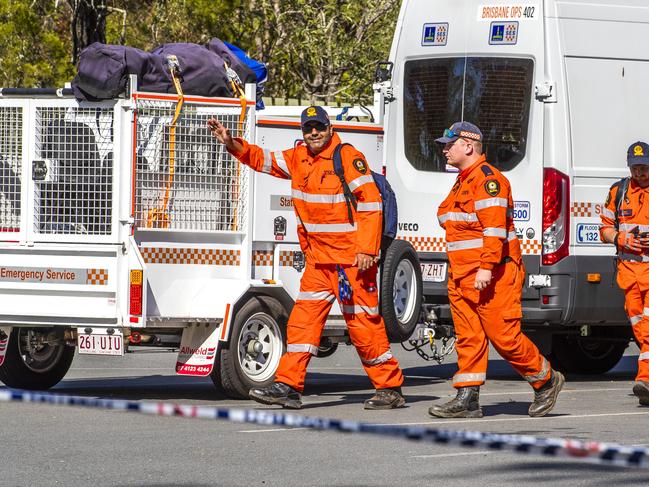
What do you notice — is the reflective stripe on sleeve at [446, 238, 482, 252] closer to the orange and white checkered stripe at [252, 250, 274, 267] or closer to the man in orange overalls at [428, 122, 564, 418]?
the man in orange overalls at [428, 122, 564, 418]

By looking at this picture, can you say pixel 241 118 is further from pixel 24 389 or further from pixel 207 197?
pixel 24 389

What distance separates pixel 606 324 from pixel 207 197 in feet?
12.1

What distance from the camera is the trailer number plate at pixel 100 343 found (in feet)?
33.7

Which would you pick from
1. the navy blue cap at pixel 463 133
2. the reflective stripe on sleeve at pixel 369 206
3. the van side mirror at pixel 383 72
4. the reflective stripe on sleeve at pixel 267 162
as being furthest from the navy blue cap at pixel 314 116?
the van side mirror at pixel 383 72

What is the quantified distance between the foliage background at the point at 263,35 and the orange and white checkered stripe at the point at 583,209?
39.1 feet

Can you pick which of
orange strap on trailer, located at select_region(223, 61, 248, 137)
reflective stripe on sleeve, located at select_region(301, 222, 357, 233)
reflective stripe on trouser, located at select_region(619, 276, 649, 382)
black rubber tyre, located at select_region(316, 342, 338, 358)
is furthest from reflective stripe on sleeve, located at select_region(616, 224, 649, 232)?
orange strap on trailer, located at select_region(223, 61, 248, 137)

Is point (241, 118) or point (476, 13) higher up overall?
point (476, 13)

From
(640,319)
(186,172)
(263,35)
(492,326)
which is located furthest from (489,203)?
(263,35)

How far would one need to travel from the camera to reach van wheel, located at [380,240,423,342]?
1133cm

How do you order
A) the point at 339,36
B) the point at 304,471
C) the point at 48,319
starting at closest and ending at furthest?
the point at 304,471 → the point at 48,319 → the point at 339,36

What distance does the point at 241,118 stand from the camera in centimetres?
1104

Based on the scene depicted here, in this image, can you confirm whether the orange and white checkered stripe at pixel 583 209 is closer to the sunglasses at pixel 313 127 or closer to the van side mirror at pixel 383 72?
the van side mirror at pixel 383 72

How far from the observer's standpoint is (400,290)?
38.1 feet

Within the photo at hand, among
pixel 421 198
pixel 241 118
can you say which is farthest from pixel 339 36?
pixel 241 118
